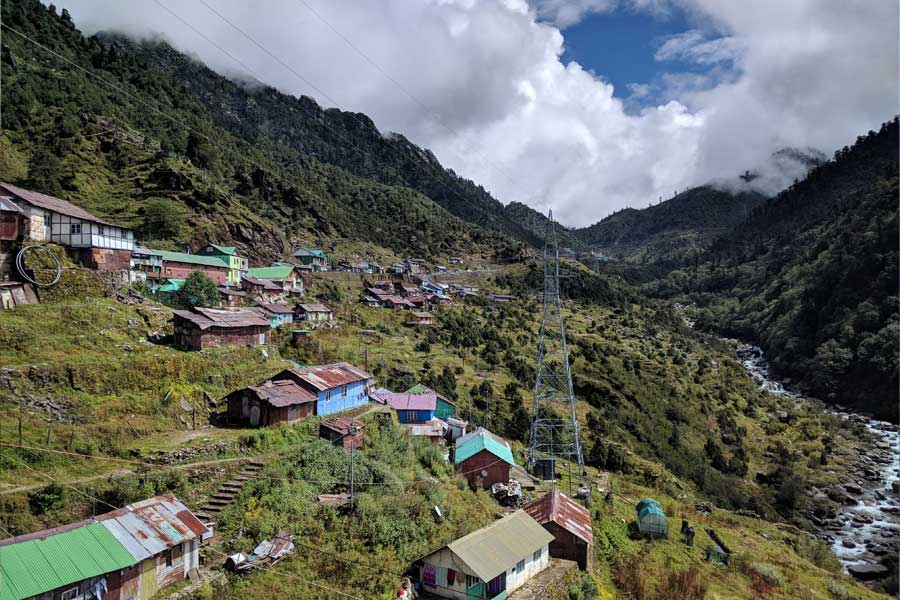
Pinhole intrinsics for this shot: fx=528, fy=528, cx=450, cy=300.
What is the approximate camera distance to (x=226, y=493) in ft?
60.6

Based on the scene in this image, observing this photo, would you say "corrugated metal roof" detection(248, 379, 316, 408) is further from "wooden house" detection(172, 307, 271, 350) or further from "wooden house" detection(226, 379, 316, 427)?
"wooden house" detection(172, 307, 271, 350)

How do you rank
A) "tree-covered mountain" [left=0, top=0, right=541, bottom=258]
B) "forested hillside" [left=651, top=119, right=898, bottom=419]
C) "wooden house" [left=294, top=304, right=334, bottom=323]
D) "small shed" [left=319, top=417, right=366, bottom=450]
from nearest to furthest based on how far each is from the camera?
1. "small shed" [left=319, top=417, right=366, bottom=450]
2. "wooden house" [left=294, top=304, right=334, bottom=323]
3. "tree-covered mountain" [left=0, top=0, right=541, bottom=258]
4. "forested hillside" [left=651, top=119, right=898, bottom=419]

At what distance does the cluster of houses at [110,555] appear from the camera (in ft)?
39.1

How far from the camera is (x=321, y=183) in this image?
144m

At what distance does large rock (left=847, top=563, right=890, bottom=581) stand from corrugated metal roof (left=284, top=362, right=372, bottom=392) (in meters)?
35.9

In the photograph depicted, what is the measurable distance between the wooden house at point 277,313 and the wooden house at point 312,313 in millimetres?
1239

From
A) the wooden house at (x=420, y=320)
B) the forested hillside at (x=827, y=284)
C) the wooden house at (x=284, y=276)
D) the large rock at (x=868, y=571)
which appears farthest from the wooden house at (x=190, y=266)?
the forested hillside at (x=827, y=284)

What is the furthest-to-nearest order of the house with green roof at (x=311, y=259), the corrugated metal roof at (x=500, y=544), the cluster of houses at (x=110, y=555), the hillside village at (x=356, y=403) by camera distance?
the house with green roof at (x=311, y=259), the corrugated metal roof at (x=500, y=544), the hillside village at (x=356, y=403), the cluster of houses at (x=110, y=555)

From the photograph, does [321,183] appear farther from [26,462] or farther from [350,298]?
[26,462]

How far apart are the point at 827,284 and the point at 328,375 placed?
345 feet

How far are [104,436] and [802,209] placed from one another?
213 m

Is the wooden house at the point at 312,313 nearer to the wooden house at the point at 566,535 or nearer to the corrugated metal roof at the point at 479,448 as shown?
the corrugated metal roof at the point at 479,448

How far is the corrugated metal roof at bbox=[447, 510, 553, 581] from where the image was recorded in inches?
713

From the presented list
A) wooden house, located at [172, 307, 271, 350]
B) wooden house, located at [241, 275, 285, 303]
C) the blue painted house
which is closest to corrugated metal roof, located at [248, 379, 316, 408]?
the blue painted house
